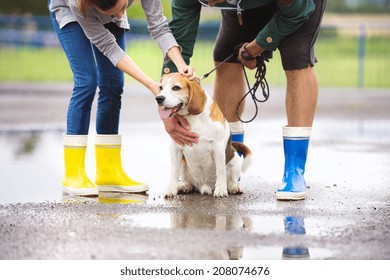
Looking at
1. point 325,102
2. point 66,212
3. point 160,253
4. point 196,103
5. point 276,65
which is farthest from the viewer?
point 276,65

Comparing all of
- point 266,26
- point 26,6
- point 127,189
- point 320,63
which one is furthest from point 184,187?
point 26,6

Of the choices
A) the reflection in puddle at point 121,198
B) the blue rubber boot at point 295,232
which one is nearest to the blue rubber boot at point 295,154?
the blue rubber boot at point 295,232

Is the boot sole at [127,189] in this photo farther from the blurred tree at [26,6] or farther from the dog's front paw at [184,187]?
the blurred tree at [26,6]

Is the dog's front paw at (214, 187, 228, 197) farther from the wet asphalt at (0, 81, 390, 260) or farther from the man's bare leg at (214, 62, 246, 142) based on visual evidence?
the man's bare leg at (214, 62, 246, 142)

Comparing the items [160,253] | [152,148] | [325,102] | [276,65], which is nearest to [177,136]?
[160,253]

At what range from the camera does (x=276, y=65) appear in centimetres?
1944

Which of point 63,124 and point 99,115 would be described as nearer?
point 99,115

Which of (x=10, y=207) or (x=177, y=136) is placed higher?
(x=177, y=136)

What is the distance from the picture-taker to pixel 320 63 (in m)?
20.5

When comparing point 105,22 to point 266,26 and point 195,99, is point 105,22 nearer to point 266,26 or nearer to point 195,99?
point 195,99

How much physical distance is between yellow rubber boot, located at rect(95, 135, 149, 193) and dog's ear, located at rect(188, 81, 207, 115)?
777 mm

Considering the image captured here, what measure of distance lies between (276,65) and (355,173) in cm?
1226

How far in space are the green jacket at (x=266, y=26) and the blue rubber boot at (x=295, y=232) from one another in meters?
1.31

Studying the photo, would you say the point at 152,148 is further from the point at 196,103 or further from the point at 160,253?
the point at 160,253
